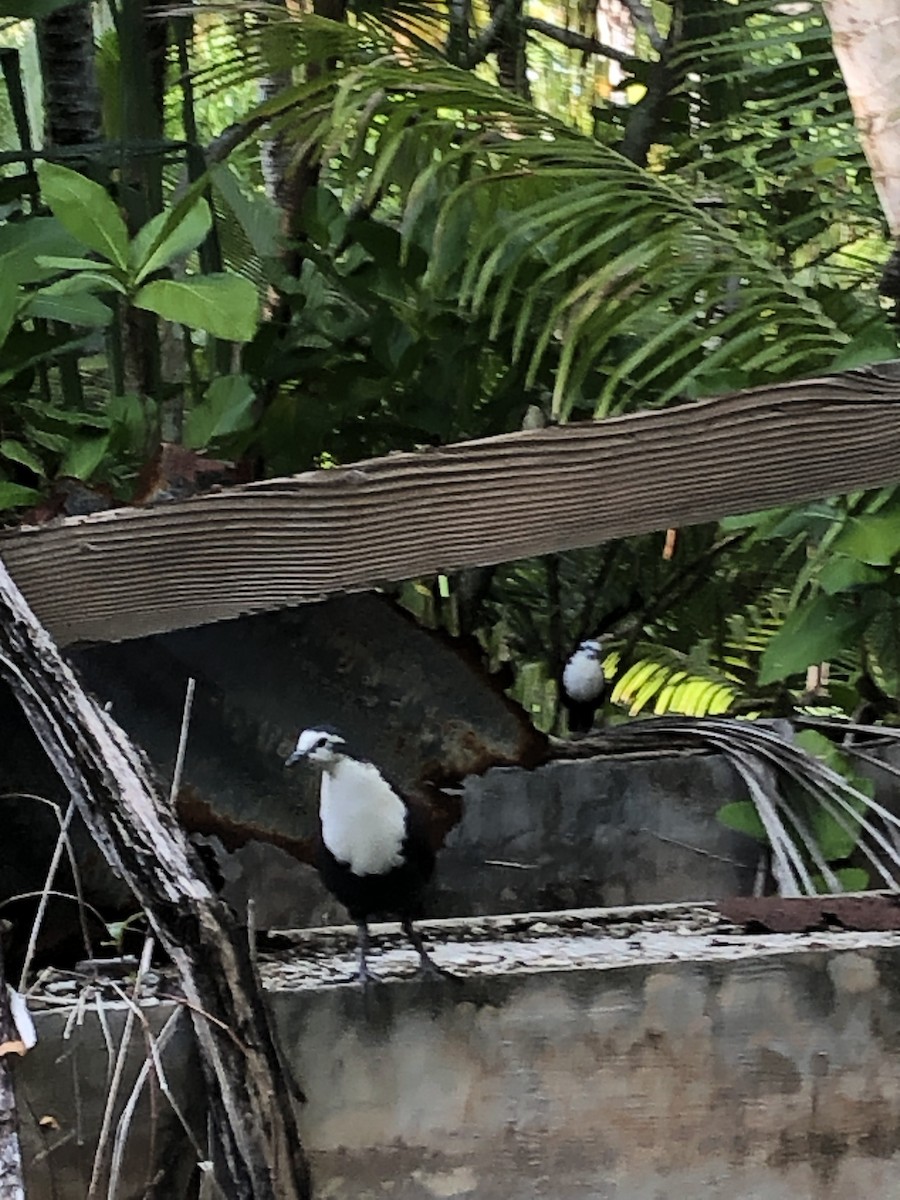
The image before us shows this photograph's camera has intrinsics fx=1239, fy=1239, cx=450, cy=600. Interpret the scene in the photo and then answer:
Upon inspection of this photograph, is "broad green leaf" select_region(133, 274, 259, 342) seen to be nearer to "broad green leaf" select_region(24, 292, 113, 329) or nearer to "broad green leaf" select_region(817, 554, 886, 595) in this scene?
"broad green leaf" select_region(24, 292, 113, 329)

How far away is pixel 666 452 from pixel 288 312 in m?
0.88

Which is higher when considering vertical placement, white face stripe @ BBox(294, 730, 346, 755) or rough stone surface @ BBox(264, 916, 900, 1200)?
white face stripe @ BBox(294, 730, 346, 755)

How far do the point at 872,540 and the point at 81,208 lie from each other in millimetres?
722

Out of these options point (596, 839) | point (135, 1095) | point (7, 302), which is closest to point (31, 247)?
point (7, 302)

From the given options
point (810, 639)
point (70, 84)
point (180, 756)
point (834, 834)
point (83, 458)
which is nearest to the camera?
point (180, 756)

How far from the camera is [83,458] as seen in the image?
0.97 metres

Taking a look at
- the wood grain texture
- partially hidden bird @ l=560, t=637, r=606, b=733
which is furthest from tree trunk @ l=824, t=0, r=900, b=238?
partially hidden bird @ l=560, t=637, r=606, b=733

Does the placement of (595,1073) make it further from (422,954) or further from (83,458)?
(83,458)

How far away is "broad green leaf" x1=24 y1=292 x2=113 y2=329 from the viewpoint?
0.86 m

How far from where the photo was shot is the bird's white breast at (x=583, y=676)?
1.80 metres

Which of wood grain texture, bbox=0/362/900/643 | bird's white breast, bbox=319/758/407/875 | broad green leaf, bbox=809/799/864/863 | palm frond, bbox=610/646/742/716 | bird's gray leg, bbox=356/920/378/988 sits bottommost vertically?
palm frond, bbox=610/646/742/716

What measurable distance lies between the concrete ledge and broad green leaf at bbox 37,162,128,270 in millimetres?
482

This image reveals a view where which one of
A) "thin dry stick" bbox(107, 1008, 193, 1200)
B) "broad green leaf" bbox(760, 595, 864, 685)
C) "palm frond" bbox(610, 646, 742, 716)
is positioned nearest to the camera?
"thin dry stick" bbox(107, 1008, 193, 1200)

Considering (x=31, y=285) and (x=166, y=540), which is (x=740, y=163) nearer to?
(x=31, y=285)
